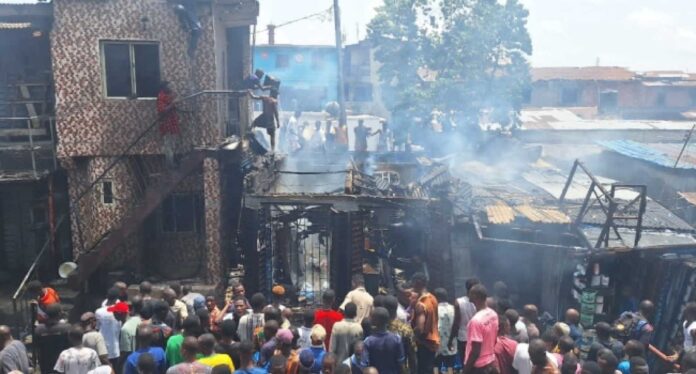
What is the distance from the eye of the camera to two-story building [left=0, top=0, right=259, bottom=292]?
1392 centimetres

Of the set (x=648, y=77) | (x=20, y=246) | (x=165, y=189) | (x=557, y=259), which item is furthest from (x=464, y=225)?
(x=648, y=77)

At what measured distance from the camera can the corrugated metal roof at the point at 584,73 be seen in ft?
147

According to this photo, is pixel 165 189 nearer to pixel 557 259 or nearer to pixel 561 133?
pixel 557 259

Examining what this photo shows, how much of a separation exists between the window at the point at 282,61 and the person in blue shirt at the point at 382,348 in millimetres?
43668

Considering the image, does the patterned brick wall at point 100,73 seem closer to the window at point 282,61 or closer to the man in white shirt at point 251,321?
the man in white shirt at point 251,321

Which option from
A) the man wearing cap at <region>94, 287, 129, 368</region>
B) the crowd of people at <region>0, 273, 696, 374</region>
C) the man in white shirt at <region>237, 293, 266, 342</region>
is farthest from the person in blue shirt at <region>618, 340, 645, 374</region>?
the man wearing cap at <region>94, 287, 129, 368</region>

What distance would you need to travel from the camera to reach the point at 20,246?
16203mm

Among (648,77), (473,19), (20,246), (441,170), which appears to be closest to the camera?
(20,246)

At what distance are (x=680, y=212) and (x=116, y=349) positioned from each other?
18.1m

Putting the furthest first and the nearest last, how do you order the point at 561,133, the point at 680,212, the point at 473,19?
the point at 561,133, the point at 473,19, the point at 680,212

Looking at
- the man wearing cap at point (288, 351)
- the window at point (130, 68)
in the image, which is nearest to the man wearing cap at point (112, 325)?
the man wearing cap at point (288, 351)

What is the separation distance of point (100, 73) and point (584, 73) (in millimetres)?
39145

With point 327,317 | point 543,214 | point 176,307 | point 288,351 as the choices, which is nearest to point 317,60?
point 543,214

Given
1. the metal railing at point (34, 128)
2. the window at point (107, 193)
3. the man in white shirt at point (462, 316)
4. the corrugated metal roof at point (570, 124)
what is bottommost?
the man in white shirt at point (462, 316)
